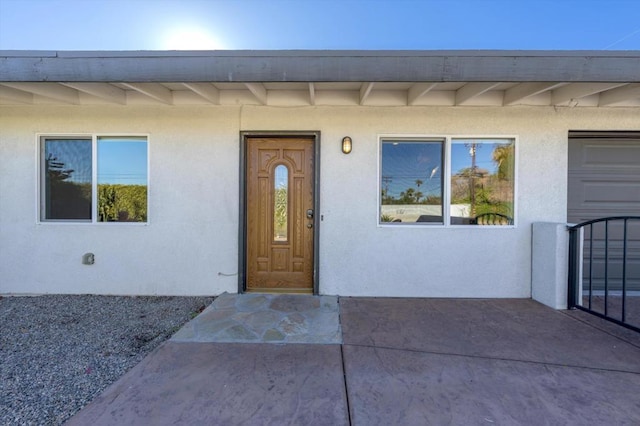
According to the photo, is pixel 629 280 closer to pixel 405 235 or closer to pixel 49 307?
pixel 405 235

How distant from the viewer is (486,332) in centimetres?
319

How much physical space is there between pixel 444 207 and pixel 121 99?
4693 millimetres

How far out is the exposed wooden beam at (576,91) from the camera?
3365mm

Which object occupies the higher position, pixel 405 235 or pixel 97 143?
pixel 97 143

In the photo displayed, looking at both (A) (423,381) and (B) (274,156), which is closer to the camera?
(A) (423,381)

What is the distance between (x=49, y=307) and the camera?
391 centimetres

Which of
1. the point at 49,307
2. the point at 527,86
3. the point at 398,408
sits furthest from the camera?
the point at 49,307

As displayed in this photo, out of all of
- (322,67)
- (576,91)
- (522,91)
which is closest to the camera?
(322,67)

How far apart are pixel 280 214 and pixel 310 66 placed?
7.00 feet

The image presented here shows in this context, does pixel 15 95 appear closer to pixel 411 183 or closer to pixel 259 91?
pixel 259 91

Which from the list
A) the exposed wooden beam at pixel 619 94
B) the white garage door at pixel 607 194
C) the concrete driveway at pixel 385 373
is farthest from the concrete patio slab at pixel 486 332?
the exposed wooden beam at pixel 619 94

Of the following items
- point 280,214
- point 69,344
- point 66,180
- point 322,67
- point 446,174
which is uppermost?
point 322,67

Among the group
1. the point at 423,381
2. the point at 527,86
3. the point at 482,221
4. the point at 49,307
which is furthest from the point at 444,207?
the point at 49,307

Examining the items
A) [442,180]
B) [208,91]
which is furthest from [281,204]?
[442,180]
